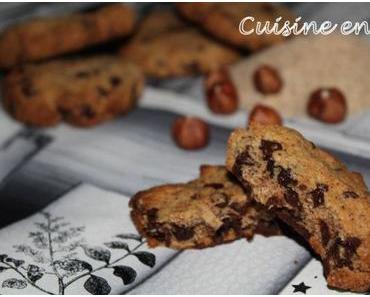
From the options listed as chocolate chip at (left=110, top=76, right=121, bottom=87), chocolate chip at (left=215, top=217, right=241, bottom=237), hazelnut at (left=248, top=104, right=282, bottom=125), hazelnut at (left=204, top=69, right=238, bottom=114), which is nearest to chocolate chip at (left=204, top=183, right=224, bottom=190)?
chocolate chip at (left=215, top=217, right=241, bottom=237)

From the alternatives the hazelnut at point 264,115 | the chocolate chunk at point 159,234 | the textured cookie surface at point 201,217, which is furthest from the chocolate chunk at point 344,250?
the hazelnut at point 264,115

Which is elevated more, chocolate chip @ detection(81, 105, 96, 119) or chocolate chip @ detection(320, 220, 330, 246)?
chocolate chip @ detection(81, 105, 96, 119)

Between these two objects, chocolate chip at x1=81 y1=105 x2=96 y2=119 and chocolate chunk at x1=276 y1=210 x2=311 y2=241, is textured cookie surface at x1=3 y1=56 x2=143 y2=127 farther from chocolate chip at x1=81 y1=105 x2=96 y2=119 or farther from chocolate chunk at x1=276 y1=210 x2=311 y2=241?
chocolate chunk at x1=276 y1=210 x2=311 y2=241

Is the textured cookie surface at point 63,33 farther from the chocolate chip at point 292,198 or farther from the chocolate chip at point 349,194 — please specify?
the chocolate chip at point 349,194

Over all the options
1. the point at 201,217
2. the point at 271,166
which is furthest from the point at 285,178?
the point at 201,217

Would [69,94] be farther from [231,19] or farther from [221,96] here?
[231,19]

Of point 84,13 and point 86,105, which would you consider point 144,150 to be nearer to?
point 86,105
